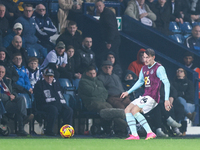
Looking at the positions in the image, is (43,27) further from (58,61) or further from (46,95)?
(46,95)

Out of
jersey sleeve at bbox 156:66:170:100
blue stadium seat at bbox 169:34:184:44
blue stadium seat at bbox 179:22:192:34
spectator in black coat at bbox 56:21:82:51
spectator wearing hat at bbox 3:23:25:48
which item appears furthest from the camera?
blue stadium seat at bbox 179:22:192:34

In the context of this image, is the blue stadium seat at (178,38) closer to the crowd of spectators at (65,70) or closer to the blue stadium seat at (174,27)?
the blue stadium seat at (174,27)

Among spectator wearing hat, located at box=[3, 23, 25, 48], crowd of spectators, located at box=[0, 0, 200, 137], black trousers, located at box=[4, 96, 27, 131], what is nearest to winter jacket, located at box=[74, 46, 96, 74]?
crowd of spectators, located at box=[0, 0, 200, 137]

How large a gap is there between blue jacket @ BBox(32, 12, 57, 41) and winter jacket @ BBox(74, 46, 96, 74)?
99 cm

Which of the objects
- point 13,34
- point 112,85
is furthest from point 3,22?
point 112,85

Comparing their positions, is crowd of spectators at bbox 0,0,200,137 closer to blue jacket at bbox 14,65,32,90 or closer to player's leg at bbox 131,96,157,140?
blue jacket at bbox 14,65,32,90

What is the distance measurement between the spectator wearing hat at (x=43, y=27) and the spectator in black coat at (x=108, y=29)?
1.28 metres

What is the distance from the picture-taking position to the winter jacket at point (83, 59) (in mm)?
12164

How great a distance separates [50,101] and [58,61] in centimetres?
144

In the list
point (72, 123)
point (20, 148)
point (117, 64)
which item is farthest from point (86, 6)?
point (20, 148)

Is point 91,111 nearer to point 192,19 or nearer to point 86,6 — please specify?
point 86,6

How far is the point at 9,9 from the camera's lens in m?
12.5

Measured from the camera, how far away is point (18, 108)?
10211 mm

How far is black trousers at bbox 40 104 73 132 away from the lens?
1042 cm
